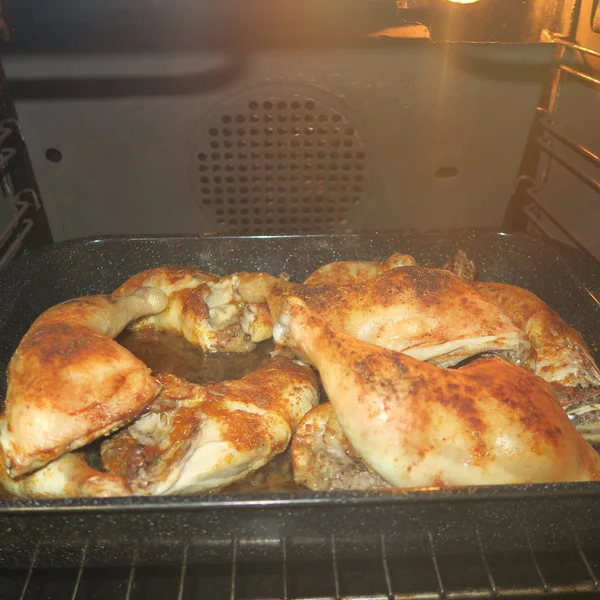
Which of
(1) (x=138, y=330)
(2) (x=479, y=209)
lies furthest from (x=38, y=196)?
(2) (x=479, y=209)

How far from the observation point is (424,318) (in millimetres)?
1332

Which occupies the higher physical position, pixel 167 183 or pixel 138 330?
pixel 167 183

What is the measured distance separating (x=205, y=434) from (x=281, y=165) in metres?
0.95

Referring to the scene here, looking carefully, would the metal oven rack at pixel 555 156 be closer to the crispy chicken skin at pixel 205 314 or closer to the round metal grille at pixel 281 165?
the round metal grille at pixel 281 165

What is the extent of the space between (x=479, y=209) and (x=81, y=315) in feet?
4.45

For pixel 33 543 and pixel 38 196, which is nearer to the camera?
pixel 33 543

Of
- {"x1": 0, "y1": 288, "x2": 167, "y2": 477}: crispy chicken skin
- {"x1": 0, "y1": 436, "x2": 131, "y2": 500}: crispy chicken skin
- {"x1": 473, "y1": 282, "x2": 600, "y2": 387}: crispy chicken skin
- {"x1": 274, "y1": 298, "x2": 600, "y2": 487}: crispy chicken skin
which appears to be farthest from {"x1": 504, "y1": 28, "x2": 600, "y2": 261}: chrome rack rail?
{"x1": 0, "y1": 436, "x2": 131, "y2": 500}: crispy chicken skin

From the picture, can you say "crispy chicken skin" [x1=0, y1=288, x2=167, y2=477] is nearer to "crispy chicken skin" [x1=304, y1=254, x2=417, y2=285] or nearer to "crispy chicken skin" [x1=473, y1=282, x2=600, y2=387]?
"crispy chicken skin" [x1=304, y1=254, x2=417, y2=285]

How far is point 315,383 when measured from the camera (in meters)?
1.44

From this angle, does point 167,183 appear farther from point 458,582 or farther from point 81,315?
point 458,582

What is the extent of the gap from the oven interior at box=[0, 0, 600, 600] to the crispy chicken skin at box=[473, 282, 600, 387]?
202 millimetres

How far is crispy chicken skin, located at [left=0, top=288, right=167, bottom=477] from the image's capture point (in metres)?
1.07

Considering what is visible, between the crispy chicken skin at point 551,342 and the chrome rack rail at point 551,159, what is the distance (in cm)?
34

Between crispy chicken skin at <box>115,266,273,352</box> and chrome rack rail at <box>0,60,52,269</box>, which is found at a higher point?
chrome rack rail at <box>0,60,52,269</box>
